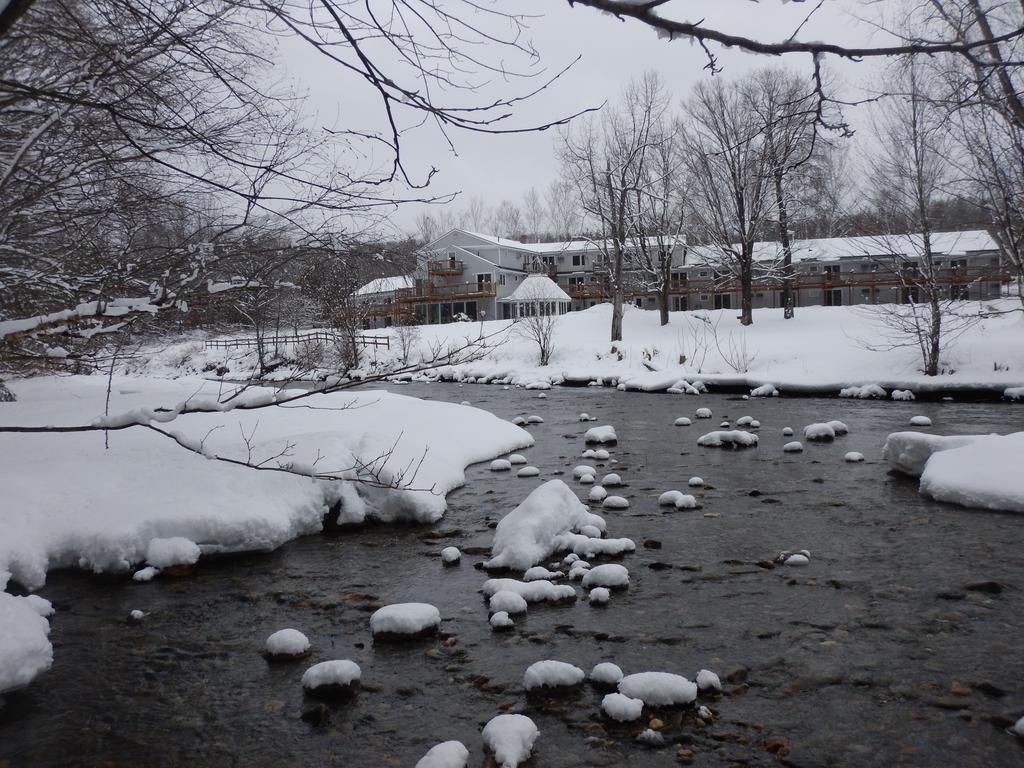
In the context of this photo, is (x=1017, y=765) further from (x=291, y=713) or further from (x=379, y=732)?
(x=291, y=713)

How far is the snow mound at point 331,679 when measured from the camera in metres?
3.54

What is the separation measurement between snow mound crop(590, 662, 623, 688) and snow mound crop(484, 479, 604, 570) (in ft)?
5.57

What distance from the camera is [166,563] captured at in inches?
208

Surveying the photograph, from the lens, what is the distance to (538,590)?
467cm

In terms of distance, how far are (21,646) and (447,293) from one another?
43667 mm

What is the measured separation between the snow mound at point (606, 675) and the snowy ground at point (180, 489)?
58.6 inches

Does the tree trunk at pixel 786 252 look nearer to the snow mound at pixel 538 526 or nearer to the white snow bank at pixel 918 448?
the white snow bank at pixel 918 448

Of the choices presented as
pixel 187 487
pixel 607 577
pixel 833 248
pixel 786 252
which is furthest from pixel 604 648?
pixel 833 248

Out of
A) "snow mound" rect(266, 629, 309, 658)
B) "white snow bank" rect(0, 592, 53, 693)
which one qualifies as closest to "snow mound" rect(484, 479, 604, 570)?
"snow mound" rect(266, 629, 309, 658)

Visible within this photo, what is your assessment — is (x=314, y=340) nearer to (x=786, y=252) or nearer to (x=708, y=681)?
(x=786, y=252)

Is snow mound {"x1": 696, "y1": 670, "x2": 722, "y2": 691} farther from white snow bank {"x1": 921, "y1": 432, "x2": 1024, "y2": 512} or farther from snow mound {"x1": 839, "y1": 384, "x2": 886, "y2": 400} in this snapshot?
snow mound {"x1": 839, "y1": 384, "x2": 886, "y2": 400}

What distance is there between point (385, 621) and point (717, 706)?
1941 mm

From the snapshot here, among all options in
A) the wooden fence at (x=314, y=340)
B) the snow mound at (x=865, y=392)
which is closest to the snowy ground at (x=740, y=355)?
the snow mound at (x=865, y=392)

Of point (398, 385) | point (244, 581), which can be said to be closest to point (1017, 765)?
point (244, 581)
